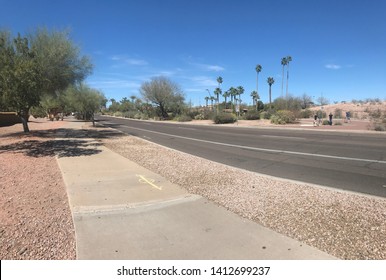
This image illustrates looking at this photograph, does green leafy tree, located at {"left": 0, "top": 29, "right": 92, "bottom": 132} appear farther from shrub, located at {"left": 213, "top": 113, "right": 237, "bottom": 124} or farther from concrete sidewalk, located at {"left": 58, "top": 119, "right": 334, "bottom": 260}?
shrub, located at {"left": 213, "top": 113, "right": 237, "bottom": 124}

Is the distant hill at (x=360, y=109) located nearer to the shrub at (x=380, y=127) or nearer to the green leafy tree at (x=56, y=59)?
the shrub at (x=380, y=127)

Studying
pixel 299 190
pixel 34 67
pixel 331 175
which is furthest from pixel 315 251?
pixel 34 67

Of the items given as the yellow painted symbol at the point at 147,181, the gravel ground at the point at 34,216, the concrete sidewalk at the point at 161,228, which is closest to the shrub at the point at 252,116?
the gravel ground at the point at 34,216

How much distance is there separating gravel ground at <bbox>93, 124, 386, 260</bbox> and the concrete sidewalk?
0.28m

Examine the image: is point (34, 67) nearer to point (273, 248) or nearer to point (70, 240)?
point (70, 240)

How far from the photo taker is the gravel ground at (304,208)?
397cm

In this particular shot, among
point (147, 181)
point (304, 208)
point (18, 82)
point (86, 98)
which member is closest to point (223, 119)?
point (86, 98)

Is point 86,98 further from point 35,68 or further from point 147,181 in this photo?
point 147,181

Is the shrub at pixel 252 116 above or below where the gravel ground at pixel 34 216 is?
above

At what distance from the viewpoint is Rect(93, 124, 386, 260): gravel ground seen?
13.0ft

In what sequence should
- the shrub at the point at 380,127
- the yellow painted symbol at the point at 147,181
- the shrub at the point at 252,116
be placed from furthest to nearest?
the shrub at the point at 252,116 < the shrub at the point at 380,127 < the yellow painted symbol at the point at 147,181

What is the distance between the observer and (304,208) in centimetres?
533

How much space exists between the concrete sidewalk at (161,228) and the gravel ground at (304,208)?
0.28 m

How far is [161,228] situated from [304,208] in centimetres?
270
